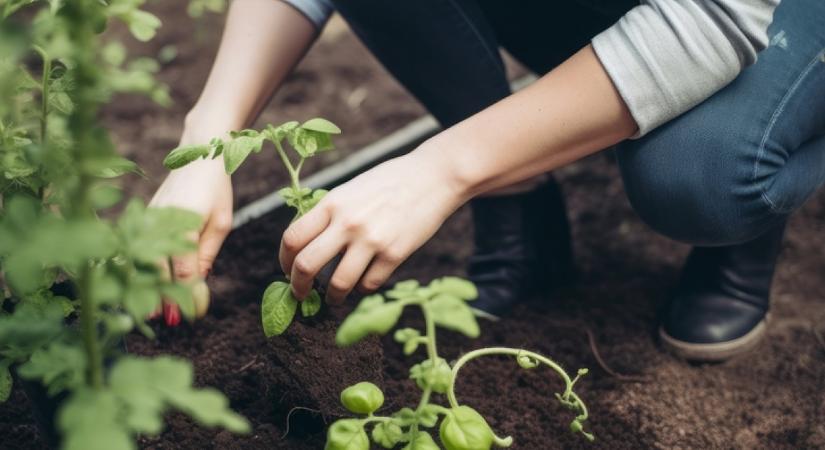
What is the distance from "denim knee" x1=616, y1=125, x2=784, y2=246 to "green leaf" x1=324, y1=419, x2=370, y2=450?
655 millimetres

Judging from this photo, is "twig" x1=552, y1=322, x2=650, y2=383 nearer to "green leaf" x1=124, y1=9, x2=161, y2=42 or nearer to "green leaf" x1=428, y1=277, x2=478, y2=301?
"green leaf" x1=428, y1=277, x2=478, y2=301

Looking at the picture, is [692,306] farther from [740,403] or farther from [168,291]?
[168,291]

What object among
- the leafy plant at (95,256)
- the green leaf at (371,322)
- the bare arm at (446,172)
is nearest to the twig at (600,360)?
the bare arm at (446,172)

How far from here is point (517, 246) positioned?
5.65 ft

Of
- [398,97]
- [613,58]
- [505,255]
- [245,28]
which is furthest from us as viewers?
[398,97]

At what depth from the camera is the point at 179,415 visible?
1.33 meters

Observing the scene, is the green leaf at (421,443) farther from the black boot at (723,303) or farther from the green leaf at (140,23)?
the black boot at (723,303)

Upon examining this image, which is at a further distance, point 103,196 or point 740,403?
point 740,403

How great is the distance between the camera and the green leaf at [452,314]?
81cm

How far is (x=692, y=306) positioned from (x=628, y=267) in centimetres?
26

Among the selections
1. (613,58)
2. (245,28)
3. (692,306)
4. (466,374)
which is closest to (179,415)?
(466,374)

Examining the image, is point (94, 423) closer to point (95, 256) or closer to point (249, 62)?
point (95, 256)

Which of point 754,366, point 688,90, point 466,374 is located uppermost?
point 688,90

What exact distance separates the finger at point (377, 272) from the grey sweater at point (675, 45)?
40cm
